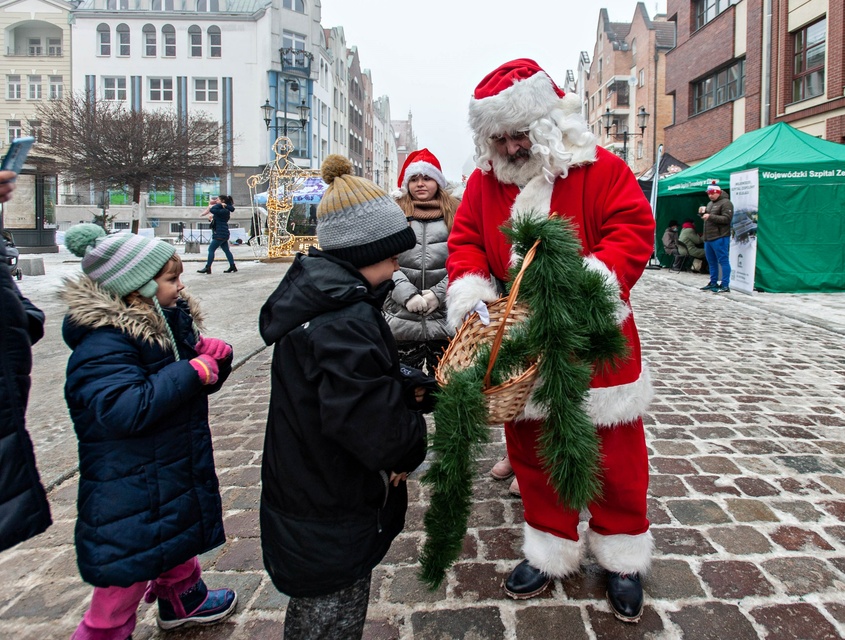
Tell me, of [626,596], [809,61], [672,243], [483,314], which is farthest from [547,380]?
[809,61]

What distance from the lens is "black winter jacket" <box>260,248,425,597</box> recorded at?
1.58m

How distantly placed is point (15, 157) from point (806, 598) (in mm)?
3196

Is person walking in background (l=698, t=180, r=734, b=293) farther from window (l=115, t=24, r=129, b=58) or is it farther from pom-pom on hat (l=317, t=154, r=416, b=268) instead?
window (l=115, t=24, r=129, b=58)

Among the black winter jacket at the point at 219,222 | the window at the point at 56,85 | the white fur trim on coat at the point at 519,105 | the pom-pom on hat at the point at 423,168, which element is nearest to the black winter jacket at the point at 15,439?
the white fur trim on coat at the point at 519,105

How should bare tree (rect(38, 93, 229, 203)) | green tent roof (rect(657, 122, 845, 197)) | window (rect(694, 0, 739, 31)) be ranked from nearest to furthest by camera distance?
green tent roof (rect(657, 122, 845, 197)) < window (rect(694, 0, 739, 31)) < bare tree (rect(38, 93, 229, 203))

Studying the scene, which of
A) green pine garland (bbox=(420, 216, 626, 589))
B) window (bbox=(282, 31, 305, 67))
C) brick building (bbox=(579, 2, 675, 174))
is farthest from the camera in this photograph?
window (bbox=(282, 31, 305, 67))

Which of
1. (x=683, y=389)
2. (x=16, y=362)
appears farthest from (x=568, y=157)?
(x=683, y=389)

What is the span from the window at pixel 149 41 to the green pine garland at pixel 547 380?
163 feet

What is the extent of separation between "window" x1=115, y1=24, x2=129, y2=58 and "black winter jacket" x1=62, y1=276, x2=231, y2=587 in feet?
164

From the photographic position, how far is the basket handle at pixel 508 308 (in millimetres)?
1744

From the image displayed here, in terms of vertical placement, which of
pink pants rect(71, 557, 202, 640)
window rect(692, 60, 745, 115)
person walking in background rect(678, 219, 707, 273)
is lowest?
pink pants rect(71, 557, 202, 640)

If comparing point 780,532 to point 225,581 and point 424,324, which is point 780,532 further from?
point 225,581

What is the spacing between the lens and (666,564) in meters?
2.56

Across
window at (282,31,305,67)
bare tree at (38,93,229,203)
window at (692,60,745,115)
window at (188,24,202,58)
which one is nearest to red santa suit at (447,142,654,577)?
window at (692,60,745,115)
